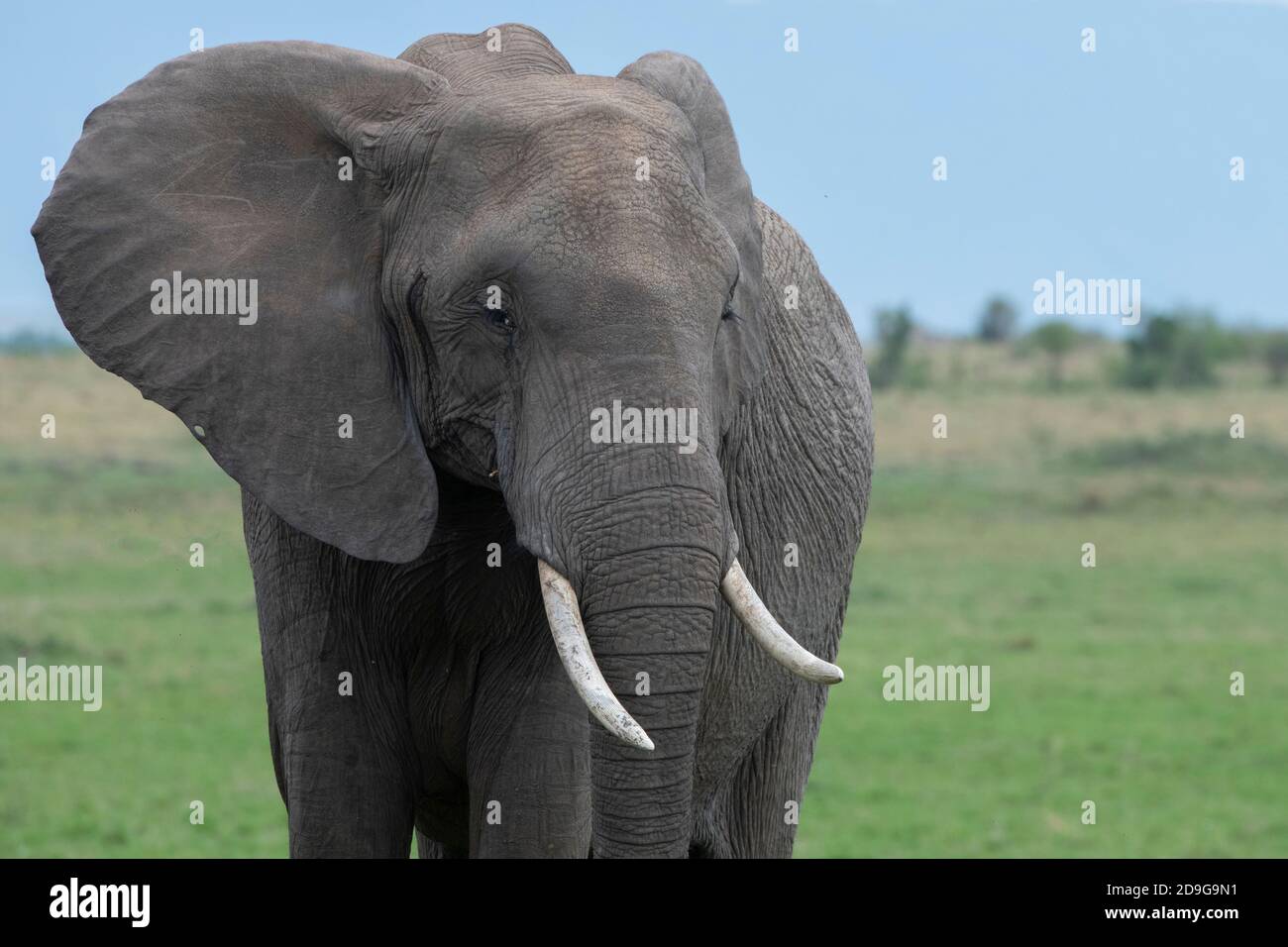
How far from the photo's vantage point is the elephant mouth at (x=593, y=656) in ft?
11.7

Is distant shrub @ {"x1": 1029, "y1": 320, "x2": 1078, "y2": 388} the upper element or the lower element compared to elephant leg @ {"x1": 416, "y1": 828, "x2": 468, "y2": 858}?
lower

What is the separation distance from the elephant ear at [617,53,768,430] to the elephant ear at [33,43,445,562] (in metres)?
0.49

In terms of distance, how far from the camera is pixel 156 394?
4.15m

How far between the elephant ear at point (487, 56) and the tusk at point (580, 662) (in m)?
0.99

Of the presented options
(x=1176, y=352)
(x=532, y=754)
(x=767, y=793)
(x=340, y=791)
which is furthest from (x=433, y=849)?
(x=1176, y=352)

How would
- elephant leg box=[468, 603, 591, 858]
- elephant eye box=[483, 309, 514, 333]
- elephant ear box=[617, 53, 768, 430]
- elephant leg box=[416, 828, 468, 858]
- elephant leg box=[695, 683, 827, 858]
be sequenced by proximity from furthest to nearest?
elephant leg box=[695, 683, 827, 858], elephant leg box=[416, 828, 468, 858], elephant leg box=[468, 603, 591, 858], elephant ear box=[617, 53, 768, 430], elephant eye box=[483, 309, 514, 333]

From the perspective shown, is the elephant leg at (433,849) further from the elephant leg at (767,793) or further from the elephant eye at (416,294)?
the elephant eye at (416,294)

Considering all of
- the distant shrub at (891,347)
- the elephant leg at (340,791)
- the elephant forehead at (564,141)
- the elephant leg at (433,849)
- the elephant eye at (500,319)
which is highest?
the elephant forehead at (564,141)

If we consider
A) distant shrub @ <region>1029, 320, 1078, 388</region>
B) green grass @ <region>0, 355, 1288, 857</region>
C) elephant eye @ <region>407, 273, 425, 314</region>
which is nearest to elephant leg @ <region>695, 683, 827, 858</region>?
elephant eye @ <region>407, 273, 425, 314</region>

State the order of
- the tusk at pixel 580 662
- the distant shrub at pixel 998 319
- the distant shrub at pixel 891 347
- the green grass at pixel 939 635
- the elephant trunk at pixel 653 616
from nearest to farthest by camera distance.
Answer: the tusk at pixel 580 662, the elephant trunk at pixel 653 616, the green grass at pixel 939 635, the distant shrub at pixel 891 347, the distant shrub at pixel 998 319

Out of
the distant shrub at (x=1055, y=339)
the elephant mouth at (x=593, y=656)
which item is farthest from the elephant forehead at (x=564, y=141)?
the distant shrub at (x=1055, y=339)

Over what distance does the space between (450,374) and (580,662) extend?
25.2 inches

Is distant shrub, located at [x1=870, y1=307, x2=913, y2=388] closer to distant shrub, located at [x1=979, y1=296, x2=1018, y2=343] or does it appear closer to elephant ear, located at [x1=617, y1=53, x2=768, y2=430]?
distant shrub, located at [x1=979, y1=296, x2=1018, y2=343]

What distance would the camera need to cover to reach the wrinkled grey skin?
3.74 meters
